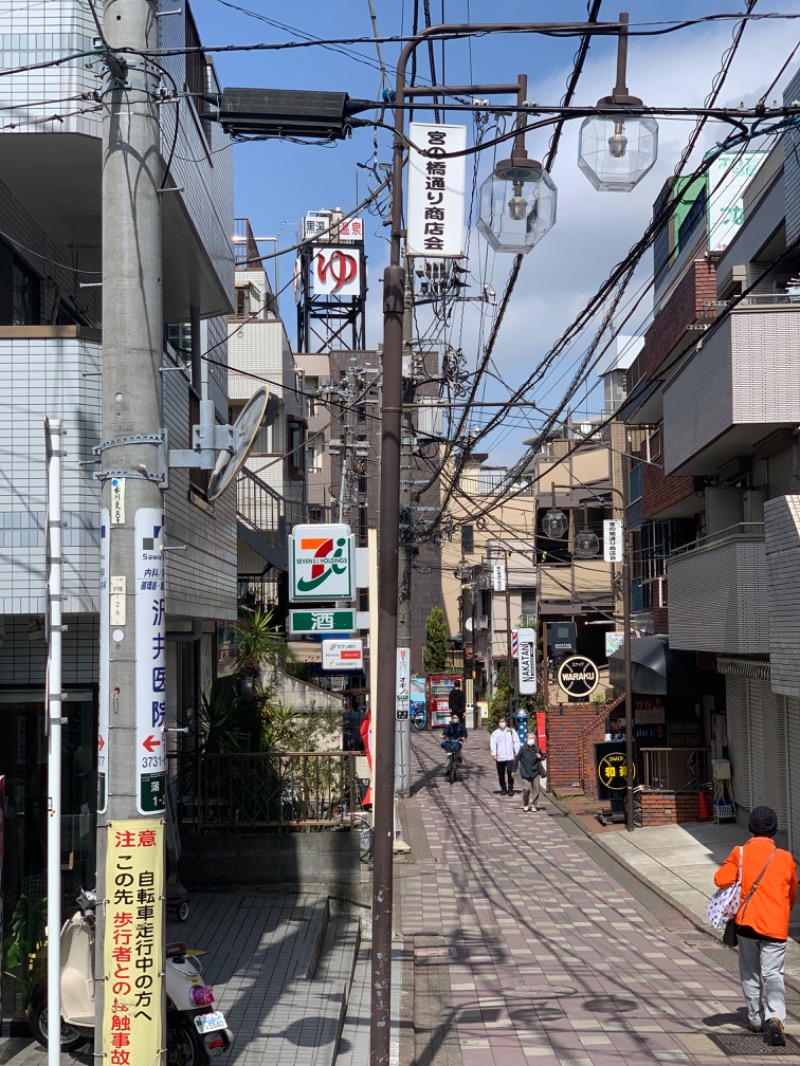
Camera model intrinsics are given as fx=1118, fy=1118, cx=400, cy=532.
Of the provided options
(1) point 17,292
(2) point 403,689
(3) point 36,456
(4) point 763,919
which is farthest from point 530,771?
(3) point 36,456

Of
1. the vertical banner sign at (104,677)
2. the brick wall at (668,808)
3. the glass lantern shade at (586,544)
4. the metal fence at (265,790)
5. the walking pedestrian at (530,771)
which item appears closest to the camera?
the vertical banner sign at (104,677)

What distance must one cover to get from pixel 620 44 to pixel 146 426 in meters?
4.61

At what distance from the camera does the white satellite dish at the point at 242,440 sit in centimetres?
728

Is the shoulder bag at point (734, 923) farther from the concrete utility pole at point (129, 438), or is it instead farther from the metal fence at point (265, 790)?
the metal fence at point (265, 790)

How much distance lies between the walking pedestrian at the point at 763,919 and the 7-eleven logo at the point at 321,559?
247 inches

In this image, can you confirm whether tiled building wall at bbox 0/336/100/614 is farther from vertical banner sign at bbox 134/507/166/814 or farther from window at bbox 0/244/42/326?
vertical banner sign at bbox 134/507/166/814

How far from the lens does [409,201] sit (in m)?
11.1

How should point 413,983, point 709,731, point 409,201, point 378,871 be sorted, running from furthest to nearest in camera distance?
point 709,731
point 413,983
point 409,201
point 378,871

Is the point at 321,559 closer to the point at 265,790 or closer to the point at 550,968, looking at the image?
the point at 265,790

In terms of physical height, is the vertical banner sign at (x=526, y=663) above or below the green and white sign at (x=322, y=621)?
below

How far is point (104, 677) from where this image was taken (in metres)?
6.92

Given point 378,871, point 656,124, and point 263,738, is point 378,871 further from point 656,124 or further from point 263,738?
point 263,738

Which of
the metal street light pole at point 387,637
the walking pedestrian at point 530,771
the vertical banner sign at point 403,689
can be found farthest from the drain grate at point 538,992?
the walking pedestrian at point 530,771

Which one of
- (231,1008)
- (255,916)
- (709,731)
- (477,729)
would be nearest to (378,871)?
(231,1008)
